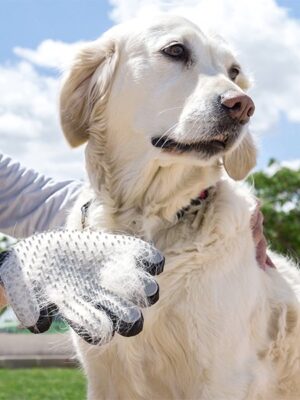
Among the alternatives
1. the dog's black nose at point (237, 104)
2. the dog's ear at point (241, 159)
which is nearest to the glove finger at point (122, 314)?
the dog's black nose at point (237, 104)

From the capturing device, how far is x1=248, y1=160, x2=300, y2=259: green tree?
118 ft

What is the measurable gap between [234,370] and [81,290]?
107 cm

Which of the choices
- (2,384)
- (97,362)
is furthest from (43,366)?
(97,362)

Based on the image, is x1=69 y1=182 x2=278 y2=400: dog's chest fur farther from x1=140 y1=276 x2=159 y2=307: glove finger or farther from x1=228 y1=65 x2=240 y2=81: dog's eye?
x1=140 y1=276 x2=159 y2=307: glove finger

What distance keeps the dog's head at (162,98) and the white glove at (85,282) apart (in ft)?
2.89

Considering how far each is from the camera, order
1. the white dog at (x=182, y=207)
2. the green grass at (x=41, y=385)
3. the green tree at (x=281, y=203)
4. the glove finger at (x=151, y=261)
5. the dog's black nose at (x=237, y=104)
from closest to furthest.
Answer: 1. the glove finger at (x=151, y=261)
2. the dog's black nose at (x=237, y=104)
3. the white dog at (x=182, y=207)
4. the green grass at (x=41, y=385)
5. the green tree at (x=281, y=203)

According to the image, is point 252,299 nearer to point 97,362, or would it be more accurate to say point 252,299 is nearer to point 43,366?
point 97,362

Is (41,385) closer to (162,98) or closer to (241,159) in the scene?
(241,159)

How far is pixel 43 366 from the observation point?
16875 mm

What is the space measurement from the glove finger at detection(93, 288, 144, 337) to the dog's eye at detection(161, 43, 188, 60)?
1.44 meters

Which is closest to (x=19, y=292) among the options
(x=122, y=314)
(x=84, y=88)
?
(x=122, y=314)

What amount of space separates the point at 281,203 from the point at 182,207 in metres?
33.6

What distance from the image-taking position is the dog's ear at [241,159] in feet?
13.1

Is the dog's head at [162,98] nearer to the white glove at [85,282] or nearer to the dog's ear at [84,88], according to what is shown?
the dog's ear at [84,88]
